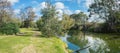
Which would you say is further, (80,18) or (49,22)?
(80,18)

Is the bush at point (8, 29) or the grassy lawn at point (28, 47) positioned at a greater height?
the bush at point (8, 29)

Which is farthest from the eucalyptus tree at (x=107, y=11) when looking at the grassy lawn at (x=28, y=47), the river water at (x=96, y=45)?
the grassy lawn at (x=28, y=47)

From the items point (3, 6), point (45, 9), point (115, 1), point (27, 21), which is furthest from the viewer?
point (27, 21)

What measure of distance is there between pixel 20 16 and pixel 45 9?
229ft

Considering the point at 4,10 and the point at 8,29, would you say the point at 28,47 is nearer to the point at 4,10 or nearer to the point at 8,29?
the point at 8,29

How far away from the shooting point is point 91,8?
99312 millimetres

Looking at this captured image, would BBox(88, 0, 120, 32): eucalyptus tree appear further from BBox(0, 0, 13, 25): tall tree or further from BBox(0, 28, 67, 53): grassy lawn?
BBox(0, 28, 67, 53): grassy lawn

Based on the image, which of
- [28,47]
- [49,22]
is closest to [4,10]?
[49,22]

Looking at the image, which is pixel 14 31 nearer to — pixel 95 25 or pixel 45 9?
pixel 45 9

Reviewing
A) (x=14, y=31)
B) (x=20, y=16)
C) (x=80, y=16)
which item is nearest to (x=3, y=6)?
(x=14, y=31)

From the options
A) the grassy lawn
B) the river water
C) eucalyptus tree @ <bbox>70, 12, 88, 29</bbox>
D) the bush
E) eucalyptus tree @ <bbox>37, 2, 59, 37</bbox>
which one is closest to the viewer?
the grassy lawn

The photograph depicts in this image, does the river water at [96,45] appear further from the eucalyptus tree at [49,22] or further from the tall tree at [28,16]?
the tall tree at [28,16]

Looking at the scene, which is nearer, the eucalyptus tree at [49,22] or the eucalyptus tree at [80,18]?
the eucalyptus tree at [49,22]

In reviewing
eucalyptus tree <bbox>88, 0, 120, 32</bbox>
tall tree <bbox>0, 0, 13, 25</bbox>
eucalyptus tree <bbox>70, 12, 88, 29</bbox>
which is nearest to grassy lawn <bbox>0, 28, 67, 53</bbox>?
tall tree <bbox>0, 0, 13, 25</bbox>
